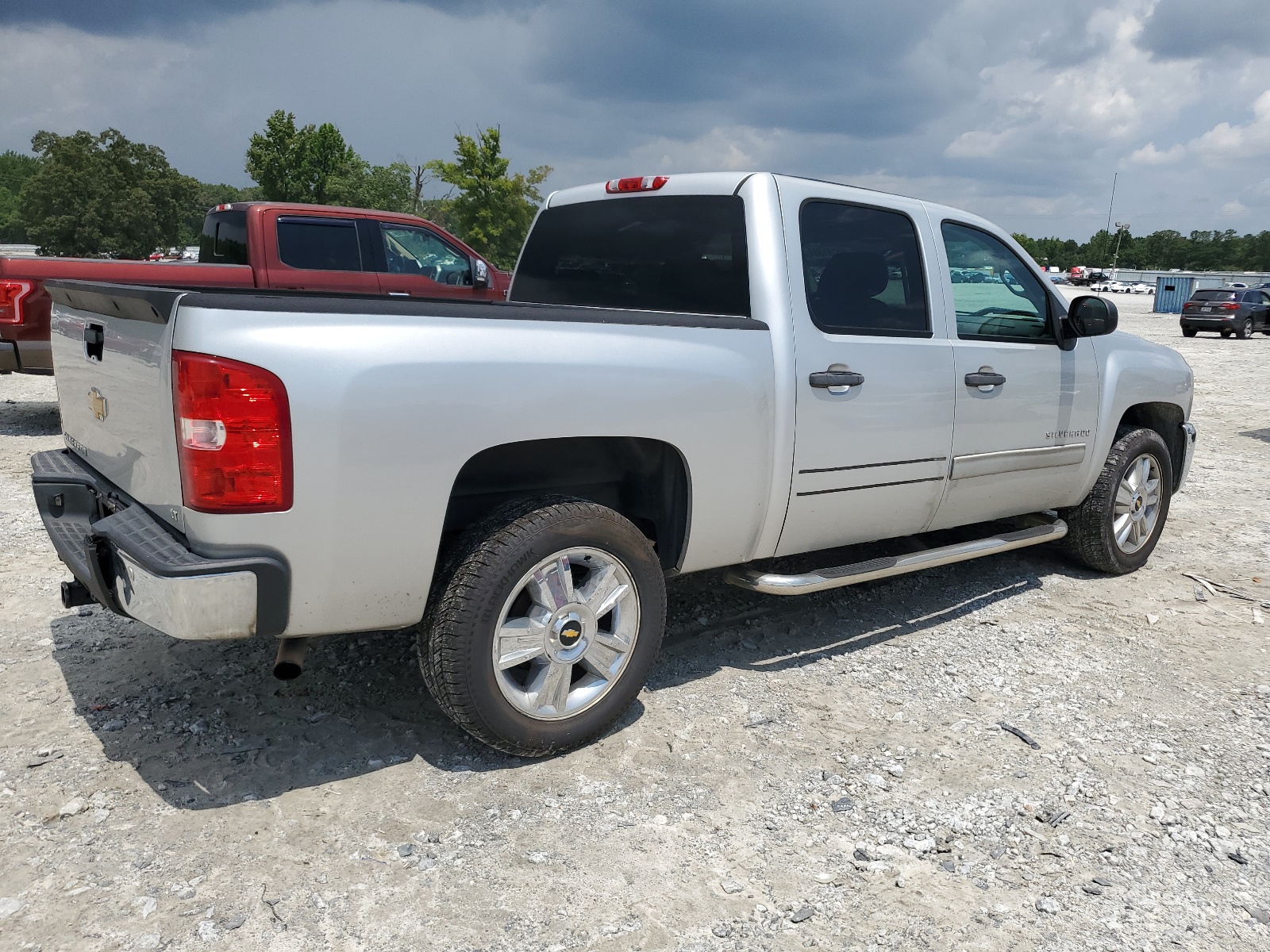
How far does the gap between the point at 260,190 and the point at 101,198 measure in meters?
23.1

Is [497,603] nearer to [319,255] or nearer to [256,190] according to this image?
[319,255]

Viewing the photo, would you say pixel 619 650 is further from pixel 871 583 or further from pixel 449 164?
pixel 449 164

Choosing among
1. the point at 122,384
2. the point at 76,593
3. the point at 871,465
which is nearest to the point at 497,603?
the point at 122,384

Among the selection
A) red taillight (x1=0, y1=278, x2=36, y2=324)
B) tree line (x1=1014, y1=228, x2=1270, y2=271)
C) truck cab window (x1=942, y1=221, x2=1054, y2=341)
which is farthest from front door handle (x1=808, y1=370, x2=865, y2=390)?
tree line (x1=1014, y1=228, x2=1270, y2=271)

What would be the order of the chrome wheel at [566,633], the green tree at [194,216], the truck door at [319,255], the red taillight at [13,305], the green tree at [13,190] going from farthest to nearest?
the green tree at [13,190], the green tree at [194,216], the truck door at [319,255], the red taillight at [13,305], the chrome wheel at [566,633]

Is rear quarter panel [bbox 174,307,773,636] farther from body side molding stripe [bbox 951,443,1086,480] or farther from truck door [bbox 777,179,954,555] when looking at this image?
body side molding stripe [bbox 951,443,1086,480]

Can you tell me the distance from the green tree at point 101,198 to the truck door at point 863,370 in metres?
73.6

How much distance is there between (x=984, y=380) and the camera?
431cm

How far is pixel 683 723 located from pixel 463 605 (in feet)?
3.53

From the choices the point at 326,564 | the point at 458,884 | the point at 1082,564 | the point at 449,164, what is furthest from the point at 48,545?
the point at 449,164

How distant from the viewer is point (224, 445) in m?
2.54

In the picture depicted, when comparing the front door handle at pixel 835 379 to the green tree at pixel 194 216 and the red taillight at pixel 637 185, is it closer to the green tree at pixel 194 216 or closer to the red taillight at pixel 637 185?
the red taillight at pixel 637 185

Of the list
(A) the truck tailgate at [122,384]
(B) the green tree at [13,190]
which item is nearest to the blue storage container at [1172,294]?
(A) the truck tailgate at [122,384]

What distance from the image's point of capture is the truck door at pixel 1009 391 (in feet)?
14.2
